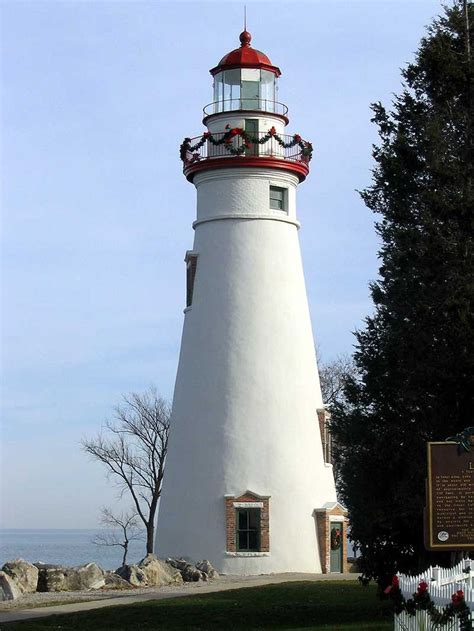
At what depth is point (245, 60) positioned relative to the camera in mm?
36531

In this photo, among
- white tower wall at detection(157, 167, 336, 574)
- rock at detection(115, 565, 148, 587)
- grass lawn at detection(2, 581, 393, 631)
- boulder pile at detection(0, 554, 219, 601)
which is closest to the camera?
grass lawn at detection(2, 581, 393, 631)

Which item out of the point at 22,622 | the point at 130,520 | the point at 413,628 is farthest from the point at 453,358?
the point at 130,520

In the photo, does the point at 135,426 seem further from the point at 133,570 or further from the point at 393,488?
the point at 393,488

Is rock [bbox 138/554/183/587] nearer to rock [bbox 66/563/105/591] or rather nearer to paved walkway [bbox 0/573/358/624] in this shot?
paved walkway [bbox 0/573/358/624]

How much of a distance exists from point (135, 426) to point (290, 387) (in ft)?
56.0

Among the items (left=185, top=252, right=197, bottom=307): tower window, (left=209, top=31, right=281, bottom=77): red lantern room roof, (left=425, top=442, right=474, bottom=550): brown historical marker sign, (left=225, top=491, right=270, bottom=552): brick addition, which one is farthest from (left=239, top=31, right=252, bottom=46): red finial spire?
(left=425, top=442, right=474, bottom=550): brown historical marker sign

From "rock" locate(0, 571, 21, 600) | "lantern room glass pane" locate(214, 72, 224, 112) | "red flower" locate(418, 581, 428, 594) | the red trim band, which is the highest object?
"lantern room glass pane" locate(214, 72, 224, 112)

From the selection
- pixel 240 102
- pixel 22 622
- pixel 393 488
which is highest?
pixel 240 102

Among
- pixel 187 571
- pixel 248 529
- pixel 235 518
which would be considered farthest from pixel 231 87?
pixel 187 571

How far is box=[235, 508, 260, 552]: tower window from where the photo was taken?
3441 centimetres

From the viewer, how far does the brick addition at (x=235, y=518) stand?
34.3 metres

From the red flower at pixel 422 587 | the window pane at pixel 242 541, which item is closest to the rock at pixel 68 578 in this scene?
the window pane at pixel 242 541

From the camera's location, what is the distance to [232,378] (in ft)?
115

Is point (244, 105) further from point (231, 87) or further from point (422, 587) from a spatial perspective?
point (422, 587)
